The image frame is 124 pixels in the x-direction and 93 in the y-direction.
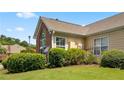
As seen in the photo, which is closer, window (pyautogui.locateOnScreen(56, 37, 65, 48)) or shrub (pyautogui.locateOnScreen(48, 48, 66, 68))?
shrub (pyautogui.locateOnScreen(48, 48, 66, 68))

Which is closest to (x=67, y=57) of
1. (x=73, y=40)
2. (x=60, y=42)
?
(x=60, y=42)

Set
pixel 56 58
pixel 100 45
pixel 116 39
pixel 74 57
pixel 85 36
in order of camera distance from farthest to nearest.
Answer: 1. pixel 85 36
2. pixel 100 45
3. pixel 116 39
4. pixel 74 57
5. pixel 56 58

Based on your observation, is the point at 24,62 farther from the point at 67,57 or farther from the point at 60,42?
the point at 60,42

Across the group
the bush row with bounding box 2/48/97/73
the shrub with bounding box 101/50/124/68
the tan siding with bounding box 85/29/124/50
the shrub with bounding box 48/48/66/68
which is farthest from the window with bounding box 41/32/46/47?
the shrub with bounding box 101/50/124/68

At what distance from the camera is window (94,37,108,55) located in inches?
623

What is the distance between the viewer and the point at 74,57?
1366cm

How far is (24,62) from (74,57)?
3953 mm

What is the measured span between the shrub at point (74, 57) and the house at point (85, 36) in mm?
2978

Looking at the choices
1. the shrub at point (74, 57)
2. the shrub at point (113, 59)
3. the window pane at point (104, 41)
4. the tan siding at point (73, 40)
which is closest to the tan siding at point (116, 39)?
the window pane at point (104, 41)

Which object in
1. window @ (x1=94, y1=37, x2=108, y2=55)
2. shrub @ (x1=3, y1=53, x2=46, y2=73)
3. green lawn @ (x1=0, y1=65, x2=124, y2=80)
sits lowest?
green lawn @ (x1=0, y1=65, x2=124, y2=80)

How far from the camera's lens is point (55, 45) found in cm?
1684

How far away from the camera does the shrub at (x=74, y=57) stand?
1338 centimetres

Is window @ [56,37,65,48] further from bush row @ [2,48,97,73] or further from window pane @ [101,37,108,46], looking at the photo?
window pane @ [101,37,108,46]
